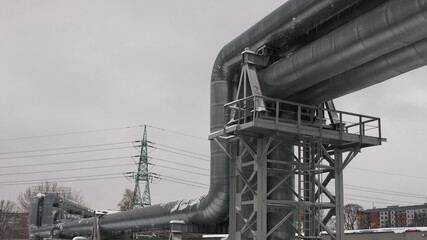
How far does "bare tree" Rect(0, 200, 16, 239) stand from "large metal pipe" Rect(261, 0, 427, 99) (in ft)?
247

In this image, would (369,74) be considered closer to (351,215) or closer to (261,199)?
(261,199)

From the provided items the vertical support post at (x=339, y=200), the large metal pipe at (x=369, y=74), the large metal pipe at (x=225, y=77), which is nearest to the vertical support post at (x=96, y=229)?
the large metal pipe at (x=225, y=77)

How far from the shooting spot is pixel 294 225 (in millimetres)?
17219

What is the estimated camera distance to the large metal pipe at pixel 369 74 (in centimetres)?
1341

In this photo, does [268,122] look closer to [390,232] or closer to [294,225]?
[294,225]

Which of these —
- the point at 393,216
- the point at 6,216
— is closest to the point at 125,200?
the point at 6,216

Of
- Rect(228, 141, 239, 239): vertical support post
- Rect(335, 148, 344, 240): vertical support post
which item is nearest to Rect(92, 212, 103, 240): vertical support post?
Rect(228, 141, 239, 239): vertical support post

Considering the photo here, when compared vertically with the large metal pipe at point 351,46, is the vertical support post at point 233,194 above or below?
below

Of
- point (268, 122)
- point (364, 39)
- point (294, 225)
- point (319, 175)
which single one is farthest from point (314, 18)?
point (294, 225)

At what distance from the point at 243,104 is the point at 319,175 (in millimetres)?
3736

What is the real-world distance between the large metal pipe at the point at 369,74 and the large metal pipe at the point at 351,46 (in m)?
0.65

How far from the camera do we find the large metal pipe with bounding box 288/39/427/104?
13406 mm

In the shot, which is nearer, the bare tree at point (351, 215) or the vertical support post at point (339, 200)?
the vertical support post at point (339, 200)

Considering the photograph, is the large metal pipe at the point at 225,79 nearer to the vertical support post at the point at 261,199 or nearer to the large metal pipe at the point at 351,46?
the large metal pipe at the point at 351,46
